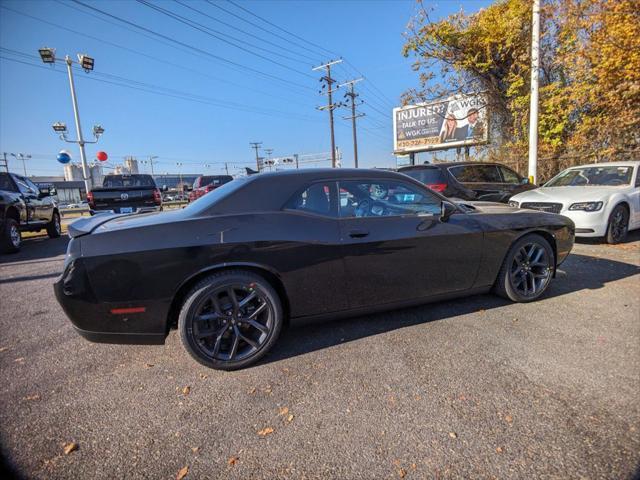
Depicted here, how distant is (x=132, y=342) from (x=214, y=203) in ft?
3.90

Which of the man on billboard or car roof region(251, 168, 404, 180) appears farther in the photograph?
the man on billboard

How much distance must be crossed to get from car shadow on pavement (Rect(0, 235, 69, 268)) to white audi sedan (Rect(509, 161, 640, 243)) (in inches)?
358

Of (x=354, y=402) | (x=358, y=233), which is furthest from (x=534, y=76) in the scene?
(x=354, y=402)

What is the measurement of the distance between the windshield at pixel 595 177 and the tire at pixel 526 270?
4546mm

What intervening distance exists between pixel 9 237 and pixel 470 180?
1034cm

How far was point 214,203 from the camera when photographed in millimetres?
2689

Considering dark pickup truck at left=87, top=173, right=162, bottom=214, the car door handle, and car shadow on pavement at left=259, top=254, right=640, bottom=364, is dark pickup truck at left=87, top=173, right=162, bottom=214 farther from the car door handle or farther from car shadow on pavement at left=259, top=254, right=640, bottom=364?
the car door handle

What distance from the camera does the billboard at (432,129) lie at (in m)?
20.5

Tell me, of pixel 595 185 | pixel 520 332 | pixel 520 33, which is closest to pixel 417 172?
pixel 595 185

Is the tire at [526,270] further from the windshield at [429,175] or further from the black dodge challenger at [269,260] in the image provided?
the windshield at [429,175]

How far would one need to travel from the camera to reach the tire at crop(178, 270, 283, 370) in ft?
8.02

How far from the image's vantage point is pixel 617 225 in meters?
6.24

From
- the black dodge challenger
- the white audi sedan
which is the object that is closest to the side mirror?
the black dodge challenger

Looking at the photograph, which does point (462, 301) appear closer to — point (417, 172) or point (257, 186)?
point (257, 186)
